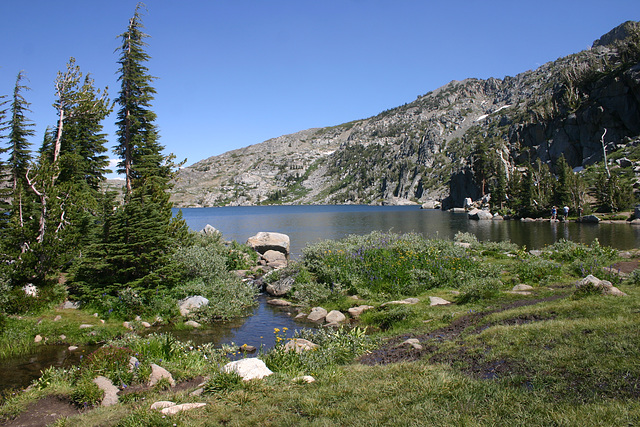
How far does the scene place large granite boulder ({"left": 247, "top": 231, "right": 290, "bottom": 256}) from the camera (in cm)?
3297

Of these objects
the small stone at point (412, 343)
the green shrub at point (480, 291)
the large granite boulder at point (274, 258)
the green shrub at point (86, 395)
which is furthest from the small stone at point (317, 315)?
the large granite boulder at point (274, 258)

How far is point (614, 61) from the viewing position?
12075 cm

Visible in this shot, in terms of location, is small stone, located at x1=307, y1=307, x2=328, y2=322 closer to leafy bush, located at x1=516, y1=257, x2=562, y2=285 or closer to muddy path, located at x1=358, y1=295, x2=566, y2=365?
muddy path, located at x1=358, y1=295, x2=566, y2=365

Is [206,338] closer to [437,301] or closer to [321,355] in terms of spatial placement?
[321,355]

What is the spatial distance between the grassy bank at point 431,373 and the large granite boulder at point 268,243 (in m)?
20.0

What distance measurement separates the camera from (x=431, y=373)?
23.4ft

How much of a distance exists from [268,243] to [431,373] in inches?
1059

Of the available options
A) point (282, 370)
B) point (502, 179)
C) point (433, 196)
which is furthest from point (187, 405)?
point (433, 196)

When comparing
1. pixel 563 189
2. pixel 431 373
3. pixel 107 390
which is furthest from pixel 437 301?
pixel 563 189

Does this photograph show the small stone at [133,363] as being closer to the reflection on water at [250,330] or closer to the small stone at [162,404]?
the small stone at [162,404]

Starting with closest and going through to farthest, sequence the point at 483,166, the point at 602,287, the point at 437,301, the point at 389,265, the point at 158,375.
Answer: the point at 158,375, the point at 602,287, the point at 437,301, the point at 389,265, the point at 483,166

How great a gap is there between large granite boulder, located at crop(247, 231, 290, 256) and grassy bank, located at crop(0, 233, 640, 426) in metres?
20.0

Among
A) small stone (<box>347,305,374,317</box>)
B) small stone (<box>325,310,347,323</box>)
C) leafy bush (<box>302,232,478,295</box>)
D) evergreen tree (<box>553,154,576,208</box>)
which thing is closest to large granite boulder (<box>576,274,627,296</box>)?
leafy bush (<box>302,232,478,295</box>)

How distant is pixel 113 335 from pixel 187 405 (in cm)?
807
